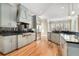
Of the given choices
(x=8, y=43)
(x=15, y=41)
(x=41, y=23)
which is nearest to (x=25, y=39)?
(x=15, y=41)

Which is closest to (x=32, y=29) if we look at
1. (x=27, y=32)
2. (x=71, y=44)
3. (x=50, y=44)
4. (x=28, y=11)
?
(x=27, y=32)

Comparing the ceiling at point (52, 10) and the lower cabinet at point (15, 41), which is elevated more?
the ceiling at point (52, 10)

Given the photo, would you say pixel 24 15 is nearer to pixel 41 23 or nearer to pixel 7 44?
pixel 41 23

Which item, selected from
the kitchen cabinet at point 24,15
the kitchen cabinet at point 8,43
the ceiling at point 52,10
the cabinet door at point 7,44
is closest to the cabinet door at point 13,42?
the kitchen cabinet at point 8,43

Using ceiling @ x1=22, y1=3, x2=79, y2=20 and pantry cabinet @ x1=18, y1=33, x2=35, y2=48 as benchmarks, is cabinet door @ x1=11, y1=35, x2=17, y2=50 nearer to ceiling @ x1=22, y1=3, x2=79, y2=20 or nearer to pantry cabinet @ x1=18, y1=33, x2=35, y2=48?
pantry cabinet @ x1=18, y1=33, x2=35, y2=48

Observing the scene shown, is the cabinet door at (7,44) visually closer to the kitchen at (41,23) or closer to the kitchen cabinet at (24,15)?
the kitchen at (41,23)

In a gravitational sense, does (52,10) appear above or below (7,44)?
above

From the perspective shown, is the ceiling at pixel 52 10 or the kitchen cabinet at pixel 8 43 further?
the kitchen cabinet at pixel 8 43

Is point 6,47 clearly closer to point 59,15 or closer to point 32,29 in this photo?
point 32,29

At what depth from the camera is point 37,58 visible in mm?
2133

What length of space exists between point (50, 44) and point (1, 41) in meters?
1.56

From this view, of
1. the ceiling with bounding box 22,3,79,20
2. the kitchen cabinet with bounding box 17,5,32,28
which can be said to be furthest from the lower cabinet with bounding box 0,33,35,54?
the ceiling with bounding box 22,3,79,20

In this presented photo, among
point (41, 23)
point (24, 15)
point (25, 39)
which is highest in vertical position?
point (24, 15)

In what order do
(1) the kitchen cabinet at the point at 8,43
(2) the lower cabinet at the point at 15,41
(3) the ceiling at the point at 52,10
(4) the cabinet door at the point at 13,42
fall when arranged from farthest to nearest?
(4) the cabinet door at the point at 13,42, (2) the lower cabinet at the point at 15,41, (1) the kitchen cabinet at the point at 8,43, (3) the ceiling at the point at 52,10
